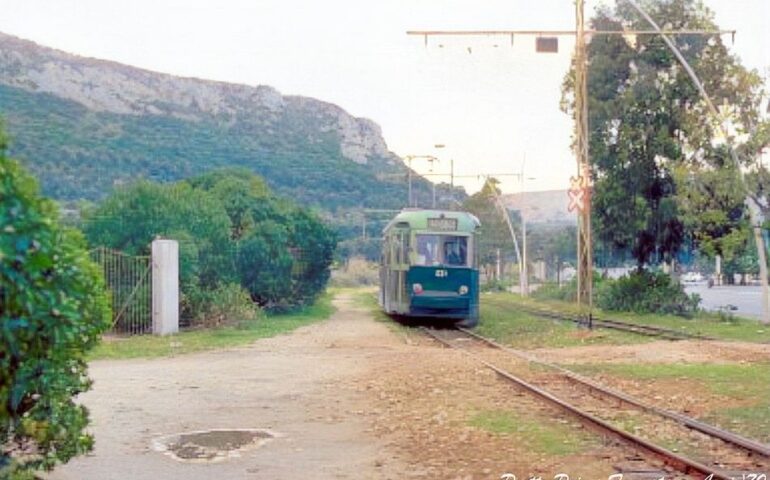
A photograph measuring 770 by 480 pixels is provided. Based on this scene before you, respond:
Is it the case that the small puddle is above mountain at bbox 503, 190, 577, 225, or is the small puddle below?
below

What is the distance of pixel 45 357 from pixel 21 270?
1.22m

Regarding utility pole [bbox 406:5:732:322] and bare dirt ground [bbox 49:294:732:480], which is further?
utility pole [bbox 406:5:732:322]

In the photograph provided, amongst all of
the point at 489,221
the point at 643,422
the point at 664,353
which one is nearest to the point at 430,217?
the point at 664,353

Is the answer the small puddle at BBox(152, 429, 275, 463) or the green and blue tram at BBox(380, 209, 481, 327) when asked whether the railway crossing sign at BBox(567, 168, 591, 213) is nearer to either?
the green and blue tram at BBox(380, 209, 481, 327)

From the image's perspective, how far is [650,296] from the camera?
1484 inches

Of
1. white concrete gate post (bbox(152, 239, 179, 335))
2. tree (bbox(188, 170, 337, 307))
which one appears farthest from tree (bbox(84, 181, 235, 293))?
tree (bbox(188, 170, 337, 307))

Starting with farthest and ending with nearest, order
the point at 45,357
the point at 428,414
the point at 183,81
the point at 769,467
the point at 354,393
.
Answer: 1. the point at 183,81
2. the point at 354,393
3. the point at 428,414
4. the point at 769,467
5. the point at 45,357

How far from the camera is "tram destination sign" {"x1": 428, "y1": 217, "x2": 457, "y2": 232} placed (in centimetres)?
2788

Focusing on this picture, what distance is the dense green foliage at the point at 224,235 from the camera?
2620cm

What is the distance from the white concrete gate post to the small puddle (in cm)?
1402

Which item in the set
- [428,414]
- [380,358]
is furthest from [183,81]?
[428,414]

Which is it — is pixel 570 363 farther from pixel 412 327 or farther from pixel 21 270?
pixel 21 270

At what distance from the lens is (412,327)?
100 feet

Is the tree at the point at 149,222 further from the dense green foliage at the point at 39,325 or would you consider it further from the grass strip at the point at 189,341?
the dense green foliage at the point at 39,325
